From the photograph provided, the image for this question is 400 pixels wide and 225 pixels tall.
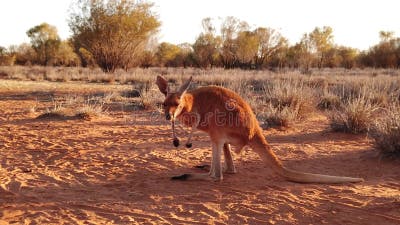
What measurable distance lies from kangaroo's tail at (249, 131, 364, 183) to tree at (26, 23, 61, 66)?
4833 cm

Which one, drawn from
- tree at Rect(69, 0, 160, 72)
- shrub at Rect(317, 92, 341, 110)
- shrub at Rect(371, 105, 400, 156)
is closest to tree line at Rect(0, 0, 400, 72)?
tree at Rect(69, 0, 160, 72)

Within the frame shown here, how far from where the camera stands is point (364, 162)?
6.03m

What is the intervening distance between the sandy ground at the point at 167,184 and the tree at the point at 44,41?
44.1m

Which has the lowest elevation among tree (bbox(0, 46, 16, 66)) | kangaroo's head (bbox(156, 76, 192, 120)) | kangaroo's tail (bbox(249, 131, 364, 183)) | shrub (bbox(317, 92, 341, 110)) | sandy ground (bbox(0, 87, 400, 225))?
sandy ground (bbox(0, 87, 400, 225))

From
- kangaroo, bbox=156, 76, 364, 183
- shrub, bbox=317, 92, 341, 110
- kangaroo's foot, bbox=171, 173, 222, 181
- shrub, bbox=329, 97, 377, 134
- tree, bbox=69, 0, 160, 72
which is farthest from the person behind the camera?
tree, bbox=69, 0, 160, 72

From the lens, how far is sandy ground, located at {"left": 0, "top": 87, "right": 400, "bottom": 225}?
3828 mm

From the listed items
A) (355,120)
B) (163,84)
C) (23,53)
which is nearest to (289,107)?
(355,120)

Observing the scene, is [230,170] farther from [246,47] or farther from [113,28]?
[246,47]

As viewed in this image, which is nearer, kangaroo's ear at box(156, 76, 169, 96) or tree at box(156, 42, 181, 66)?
kangaroo's ear at box(156, 76, 169, 96)

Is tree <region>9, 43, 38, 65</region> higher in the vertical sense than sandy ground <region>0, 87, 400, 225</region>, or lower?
higher

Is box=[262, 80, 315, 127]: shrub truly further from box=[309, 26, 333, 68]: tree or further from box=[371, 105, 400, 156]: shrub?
box=[309, 26, 333, 68]: tree

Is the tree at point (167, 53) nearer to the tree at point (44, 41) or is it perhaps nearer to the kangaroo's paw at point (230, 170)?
the tree at point (44, 41)

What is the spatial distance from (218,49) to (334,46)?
15.6m

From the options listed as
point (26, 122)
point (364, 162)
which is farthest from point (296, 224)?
point (26, 122)
